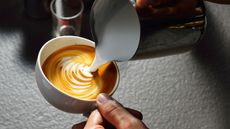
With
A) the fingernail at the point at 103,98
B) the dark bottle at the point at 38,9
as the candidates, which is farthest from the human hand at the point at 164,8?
the dark bottle at the point at 38,9

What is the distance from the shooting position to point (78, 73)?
72 centimetres

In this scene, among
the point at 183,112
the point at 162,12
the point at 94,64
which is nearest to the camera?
the point at 162,12

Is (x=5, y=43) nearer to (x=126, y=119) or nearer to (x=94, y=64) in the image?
(x=94, y=64)

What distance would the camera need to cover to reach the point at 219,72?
85 cm

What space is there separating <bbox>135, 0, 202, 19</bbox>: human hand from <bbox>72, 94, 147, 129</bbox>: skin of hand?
5.5 inches

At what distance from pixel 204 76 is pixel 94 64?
0.25 m

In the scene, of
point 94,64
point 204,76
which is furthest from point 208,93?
point 94,64

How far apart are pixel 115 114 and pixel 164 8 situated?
6.5 inches

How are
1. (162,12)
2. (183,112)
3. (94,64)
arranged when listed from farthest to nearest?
1. (183,112)
2. (94,64)
3. (162,12)

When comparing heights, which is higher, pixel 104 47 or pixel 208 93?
pixel 104 47

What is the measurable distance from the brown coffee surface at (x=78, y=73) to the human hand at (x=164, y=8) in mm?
153

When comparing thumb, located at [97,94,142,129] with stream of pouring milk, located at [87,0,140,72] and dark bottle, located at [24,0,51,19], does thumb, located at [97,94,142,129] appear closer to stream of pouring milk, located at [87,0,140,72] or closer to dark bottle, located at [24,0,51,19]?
stream of pouring milk, located at [87,0,140,72]

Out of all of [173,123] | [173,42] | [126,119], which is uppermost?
[173,42]

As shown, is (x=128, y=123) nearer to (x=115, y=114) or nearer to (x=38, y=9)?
(x=115, y=114)
